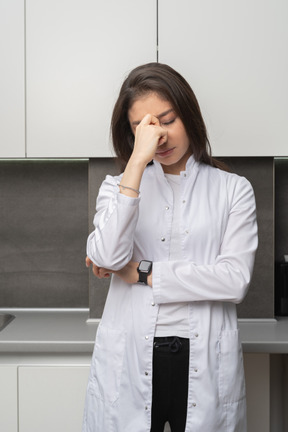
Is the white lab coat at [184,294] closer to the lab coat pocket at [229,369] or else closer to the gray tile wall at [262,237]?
the lab coat pocket at [229,369]

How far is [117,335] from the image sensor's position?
1.42 meters

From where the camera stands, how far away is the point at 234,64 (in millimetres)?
2088

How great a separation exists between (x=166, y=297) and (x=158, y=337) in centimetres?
9

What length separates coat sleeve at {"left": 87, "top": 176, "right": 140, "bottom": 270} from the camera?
4.35 feet

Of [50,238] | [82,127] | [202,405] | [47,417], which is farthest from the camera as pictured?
[50,238]

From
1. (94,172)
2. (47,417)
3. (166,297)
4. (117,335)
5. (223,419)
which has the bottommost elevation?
(47,417)

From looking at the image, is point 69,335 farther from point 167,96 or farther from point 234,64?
point 234,64

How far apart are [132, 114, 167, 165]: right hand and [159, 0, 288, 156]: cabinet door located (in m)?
0.74

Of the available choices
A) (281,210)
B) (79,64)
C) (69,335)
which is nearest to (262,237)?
(281,210)

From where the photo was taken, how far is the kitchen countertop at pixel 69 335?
75.4 inches

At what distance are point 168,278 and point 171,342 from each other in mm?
147

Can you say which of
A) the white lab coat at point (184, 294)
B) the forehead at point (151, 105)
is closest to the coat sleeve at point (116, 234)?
the white lab coat at point (184, 294)

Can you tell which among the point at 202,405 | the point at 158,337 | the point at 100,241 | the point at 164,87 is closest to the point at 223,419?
the point at 202,405

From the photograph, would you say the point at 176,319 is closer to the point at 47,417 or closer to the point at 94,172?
the point at 47,417
